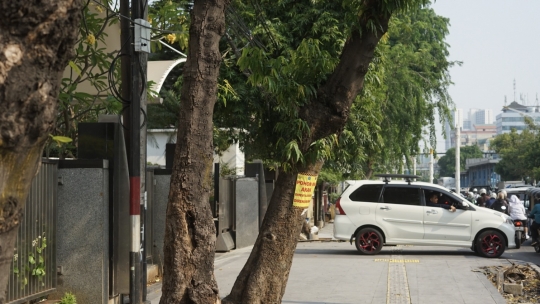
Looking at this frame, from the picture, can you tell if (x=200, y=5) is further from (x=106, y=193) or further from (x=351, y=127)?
(x=351, y=127)

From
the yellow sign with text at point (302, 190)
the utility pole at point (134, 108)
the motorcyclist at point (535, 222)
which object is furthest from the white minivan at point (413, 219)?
the yellow sign with text at point (302, 190)

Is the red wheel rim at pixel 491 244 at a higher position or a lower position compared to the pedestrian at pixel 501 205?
lower

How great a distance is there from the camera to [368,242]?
19.9m

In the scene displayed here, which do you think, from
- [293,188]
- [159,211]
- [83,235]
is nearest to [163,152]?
[159,211]

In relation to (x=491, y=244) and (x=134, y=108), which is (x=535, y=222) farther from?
(x=134, y=108)

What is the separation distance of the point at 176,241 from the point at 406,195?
1351 cm

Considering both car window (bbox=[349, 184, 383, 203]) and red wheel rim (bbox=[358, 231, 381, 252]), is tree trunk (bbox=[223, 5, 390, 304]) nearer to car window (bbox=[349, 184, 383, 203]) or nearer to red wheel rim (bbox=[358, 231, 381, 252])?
red wheel rim (bbox=[358, 231, 381, 252])

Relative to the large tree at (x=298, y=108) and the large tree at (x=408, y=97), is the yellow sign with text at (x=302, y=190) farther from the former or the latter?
the large tree at (x=408, y=97)

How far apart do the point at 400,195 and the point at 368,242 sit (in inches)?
57.4

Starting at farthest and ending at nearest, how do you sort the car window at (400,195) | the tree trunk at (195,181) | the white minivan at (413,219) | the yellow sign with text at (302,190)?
the car window at (400,195)
the white minivan at (413,219)
the yellow sign with text at (302,190)
the tree trunk at (195,181)

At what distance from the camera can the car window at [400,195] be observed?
19891 mm

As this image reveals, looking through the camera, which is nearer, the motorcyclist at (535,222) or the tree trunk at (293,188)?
the tree trunk at (293,188)

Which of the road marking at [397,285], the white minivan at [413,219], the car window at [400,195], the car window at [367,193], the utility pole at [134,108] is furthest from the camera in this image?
the car window at [367,193]

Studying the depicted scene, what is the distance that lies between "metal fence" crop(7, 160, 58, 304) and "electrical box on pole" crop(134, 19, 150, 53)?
1925mm
